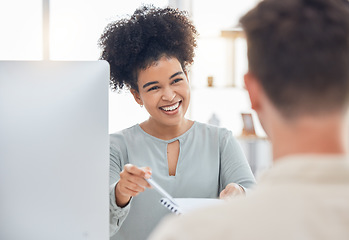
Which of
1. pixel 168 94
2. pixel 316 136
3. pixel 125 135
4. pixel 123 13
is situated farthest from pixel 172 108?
pixel 123 13

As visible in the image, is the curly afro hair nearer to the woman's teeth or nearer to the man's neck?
the woman's teeth

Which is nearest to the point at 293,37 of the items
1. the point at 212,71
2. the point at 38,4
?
the point at 212,71

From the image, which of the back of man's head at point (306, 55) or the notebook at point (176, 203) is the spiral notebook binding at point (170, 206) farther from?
the back of man's head at point (306, 55)

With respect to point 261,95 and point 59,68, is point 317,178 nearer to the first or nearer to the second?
point 261,95

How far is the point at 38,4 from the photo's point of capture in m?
3.81

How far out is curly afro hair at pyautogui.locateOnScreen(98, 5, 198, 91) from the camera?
1604 mm

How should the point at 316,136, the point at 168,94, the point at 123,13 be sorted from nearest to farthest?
the point at 316,136
the point at 168,94
the point at 123,13

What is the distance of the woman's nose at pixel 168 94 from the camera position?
1.53 metres

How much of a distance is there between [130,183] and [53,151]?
0.26 meters

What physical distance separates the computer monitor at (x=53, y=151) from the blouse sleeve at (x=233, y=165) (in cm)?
59

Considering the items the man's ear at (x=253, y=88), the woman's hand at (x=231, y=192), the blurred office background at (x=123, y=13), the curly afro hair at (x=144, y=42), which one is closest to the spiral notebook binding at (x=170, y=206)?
the woman's hand at (x=231, y=192)

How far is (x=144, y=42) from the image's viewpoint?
163 cm

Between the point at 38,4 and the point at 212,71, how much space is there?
5.28ft

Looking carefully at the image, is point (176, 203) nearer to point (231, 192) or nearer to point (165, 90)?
point (231, 192)
